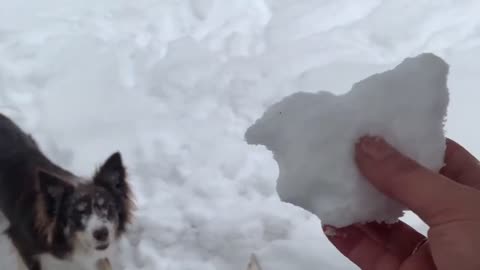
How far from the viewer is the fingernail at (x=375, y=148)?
136 cm

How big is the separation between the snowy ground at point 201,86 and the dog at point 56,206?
0.30 meters

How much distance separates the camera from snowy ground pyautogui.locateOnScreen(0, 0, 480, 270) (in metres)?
2.88

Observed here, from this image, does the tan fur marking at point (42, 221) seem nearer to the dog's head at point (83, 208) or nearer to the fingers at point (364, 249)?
the dog's head at point (83, 208)

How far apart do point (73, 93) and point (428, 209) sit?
2.76 metres

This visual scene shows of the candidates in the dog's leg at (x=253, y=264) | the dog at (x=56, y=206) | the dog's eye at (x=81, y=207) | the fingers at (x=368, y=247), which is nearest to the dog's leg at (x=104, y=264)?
the dog at (x=56, y=206)

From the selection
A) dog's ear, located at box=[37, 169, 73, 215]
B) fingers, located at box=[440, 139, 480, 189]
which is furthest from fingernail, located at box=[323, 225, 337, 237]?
dog's ear, located at box=[37, 169, 73, 215]

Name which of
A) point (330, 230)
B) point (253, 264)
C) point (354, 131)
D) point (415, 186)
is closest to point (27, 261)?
point (253, 264)

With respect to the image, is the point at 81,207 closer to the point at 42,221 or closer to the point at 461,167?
the point at 42,221

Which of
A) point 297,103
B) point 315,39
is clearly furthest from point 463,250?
point 315,39

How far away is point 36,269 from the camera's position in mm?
2641

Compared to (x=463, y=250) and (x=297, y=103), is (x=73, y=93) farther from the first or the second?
(x=463, y=250)

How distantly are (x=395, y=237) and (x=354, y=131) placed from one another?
0.37 m

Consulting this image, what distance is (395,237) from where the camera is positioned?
163 cm

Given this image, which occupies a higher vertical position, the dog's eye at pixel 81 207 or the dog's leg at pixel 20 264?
the dog's eye at pixel 81 207
